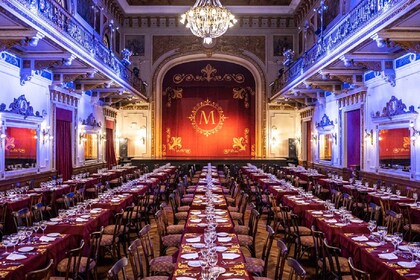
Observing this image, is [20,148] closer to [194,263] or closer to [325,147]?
[194,263]

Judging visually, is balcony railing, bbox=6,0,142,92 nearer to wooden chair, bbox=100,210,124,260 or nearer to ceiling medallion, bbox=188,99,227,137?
wooden chair, bbox=100,210,124,260

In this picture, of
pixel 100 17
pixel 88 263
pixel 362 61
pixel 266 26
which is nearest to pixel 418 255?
pixel 88 263

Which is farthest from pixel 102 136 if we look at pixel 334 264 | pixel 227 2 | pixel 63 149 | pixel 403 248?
pixel 403 248

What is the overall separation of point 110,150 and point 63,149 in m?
5.91

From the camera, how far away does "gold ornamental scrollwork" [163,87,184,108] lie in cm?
2380

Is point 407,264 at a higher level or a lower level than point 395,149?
lower

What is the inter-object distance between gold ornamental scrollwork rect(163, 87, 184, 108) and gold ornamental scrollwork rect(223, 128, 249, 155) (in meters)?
3.95

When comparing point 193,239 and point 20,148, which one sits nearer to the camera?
point 193,239

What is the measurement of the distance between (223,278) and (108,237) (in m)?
A: 3.31

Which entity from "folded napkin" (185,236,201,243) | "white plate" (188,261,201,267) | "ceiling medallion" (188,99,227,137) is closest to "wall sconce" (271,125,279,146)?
"ceiling medallion" (188,99,227,137)

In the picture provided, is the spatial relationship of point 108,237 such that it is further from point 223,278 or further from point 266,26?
point 266,26

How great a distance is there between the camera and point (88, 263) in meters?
4.88

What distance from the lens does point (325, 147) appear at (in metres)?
17.5

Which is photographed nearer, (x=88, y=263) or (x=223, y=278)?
(x=223, y=278)
